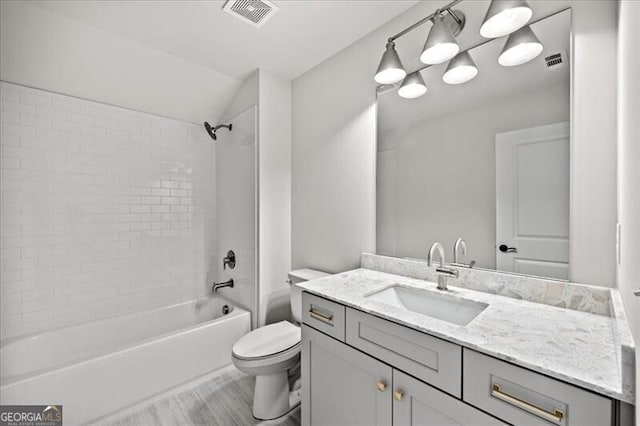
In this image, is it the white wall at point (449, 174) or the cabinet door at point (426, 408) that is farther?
the white wall at point (449, 174)

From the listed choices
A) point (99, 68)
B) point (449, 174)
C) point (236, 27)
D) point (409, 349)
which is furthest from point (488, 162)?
point (99, 68)

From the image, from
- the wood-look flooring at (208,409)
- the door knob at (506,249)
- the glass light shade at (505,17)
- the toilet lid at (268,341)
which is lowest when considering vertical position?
the wood-look flooring at (208,409)

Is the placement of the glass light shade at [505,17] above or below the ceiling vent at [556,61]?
above

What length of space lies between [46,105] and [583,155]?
3.32 meters

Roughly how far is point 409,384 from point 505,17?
146cm

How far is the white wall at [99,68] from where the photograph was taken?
1751mm

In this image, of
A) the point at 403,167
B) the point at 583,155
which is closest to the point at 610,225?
the point at 583,155

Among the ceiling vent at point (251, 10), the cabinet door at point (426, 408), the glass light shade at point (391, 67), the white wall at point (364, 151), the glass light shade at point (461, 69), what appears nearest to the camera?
the cabinet door at point (426, 408)

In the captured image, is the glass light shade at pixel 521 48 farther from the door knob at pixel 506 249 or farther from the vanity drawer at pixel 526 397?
the vanity drawer at pixel 526 397

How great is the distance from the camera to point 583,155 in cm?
111

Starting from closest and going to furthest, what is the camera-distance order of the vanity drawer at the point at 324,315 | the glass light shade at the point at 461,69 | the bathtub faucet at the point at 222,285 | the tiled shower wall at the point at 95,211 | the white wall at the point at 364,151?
the white wall at the point at 364,151
the vanity drawer at the point at 324,315
the glass light shade at the point at 461,69
the tiled shower wall at the point at 95,211
the bathtub faucet at the point at 222,285

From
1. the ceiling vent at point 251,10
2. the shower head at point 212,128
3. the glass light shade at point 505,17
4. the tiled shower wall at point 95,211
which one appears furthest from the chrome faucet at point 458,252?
the tiled shower wall at point 95,211

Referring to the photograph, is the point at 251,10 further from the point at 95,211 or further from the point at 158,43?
the point at 95,211

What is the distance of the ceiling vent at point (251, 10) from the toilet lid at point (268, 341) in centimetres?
208
